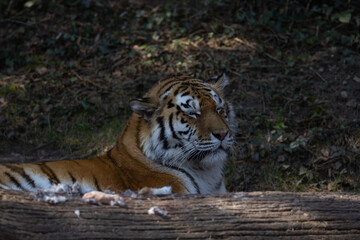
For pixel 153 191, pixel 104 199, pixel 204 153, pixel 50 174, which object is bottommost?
pixel 204 153

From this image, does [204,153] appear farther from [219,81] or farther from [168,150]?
[219,81]

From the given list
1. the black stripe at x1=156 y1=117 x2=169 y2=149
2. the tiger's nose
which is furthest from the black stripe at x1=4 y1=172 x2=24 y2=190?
the tiger's nose

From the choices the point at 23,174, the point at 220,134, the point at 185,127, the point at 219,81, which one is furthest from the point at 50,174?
the point at 219,81

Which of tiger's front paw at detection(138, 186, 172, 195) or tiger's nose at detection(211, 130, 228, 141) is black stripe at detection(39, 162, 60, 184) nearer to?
tiger's front paw at detection(138, 186, 172, 195)

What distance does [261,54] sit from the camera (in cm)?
681

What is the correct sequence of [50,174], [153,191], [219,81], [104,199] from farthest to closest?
1. [219,81]
2. [50,174]
3. [153,191]
4. [104,199]

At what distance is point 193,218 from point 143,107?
1.35 metres

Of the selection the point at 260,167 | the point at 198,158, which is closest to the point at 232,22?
the point at 260,167

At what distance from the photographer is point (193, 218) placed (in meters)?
2.58

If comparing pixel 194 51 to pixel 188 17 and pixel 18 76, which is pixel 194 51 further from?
pixel 18 76

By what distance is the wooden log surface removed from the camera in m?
2.38

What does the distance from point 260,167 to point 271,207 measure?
2598mm

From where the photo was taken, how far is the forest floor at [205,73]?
5.31 m

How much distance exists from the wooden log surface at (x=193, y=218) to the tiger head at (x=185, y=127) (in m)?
0.87
